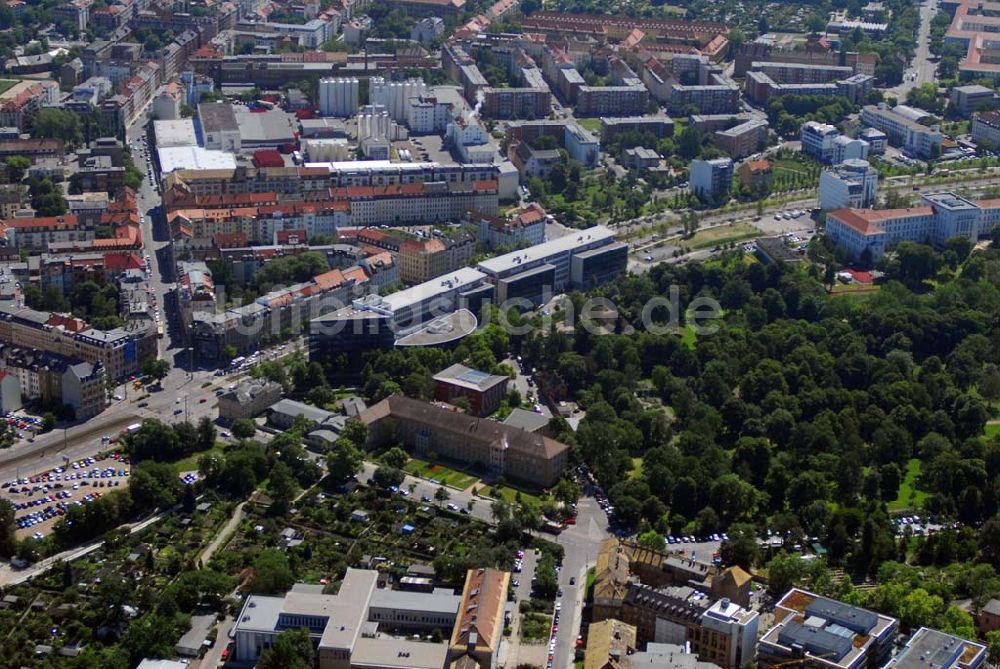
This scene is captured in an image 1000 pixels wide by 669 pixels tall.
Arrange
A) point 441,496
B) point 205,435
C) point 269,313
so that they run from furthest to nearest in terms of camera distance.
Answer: point 269,313, point 205,435, point 441,496

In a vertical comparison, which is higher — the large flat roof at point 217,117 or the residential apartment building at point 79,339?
the large flat roof at point 217,117

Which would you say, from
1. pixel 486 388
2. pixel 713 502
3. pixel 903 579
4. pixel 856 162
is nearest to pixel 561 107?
pixel 856 162

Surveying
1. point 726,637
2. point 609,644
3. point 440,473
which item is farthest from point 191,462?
point 726,637

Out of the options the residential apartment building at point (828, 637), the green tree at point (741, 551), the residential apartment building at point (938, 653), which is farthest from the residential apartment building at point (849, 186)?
the residential apartment building at point (938, 653)

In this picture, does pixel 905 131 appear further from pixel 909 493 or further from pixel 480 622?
pixel 480 622

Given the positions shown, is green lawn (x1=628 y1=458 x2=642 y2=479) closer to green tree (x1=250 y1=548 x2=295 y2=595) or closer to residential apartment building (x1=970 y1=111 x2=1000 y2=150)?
green tree (x1=250 y1=548 x2=295 y2=595)

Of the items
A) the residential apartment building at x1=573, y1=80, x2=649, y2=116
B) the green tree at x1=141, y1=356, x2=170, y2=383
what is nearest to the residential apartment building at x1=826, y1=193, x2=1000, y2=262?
the residential apartment building at x1=573, y1=80, x2=649, y2=116

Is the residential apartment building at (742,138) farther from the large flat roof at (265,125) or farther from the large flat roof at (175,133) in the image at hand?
the large flat roof at (175,133)
